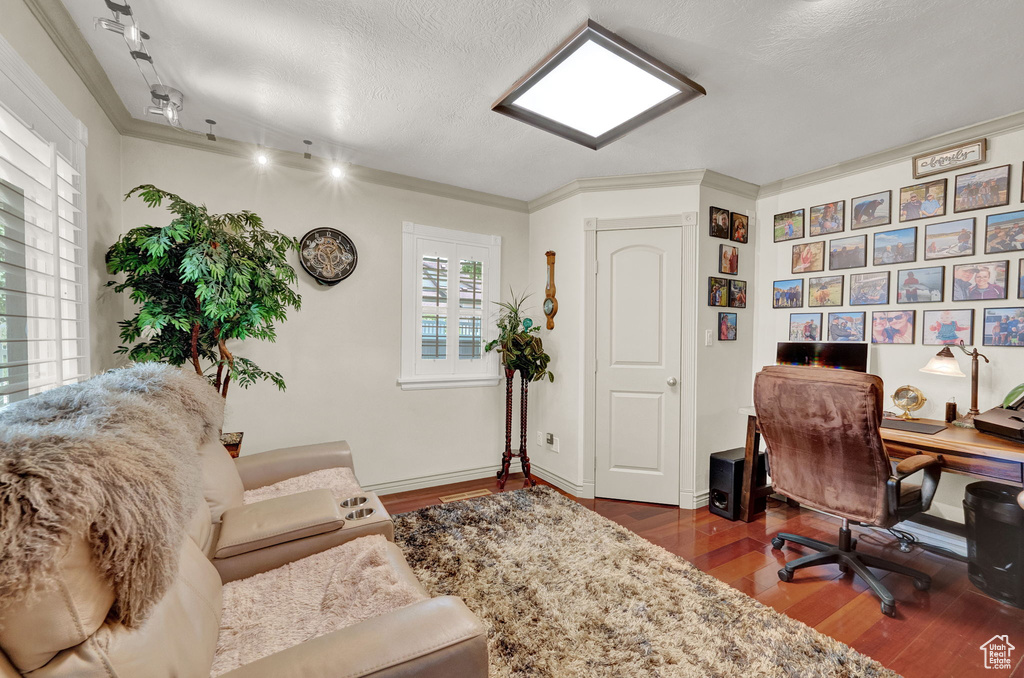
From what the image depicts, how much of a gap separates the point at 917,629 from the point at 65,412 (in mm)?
3100

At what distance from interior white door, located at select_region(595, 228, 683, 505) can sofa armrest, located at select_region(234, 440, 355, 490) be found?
1950 mm

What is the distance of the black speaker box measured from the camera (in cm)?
299

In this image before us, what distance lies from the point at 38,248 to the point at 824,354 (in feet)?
13.8

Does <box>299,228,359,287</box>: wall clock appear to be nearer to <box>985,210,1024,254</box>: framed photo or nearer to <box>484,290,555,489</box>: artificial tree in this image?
<box>484,290,555,489</box>: artificial tree

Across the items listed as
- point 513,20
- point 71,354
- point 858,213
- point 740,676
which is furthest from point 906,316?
point 71,354

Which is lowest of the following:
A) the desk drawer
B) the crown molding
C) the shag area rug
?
the shag area rug

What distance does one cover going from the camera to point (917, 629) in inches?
74.2

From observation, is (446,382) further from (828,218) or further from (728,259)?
(828,218)

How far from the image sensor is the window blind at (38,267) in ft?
4.70

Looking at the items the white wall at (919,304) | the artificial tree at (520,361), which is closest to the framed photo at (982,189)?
the white wall at (919,304)

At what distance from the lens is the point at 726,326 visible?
3.36m

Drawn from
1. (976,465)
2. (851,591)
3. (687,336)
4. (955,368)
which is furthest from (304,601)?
(955,368)

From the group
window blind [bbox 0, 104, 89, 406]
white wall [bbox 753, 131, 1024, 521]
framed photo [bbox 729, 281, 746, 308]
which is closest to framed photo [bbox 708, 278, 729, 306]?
framed photo [bbox 729, 281, 746, 308]

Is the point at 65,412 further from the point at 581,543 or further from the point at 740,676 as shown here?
the point at 581,543
